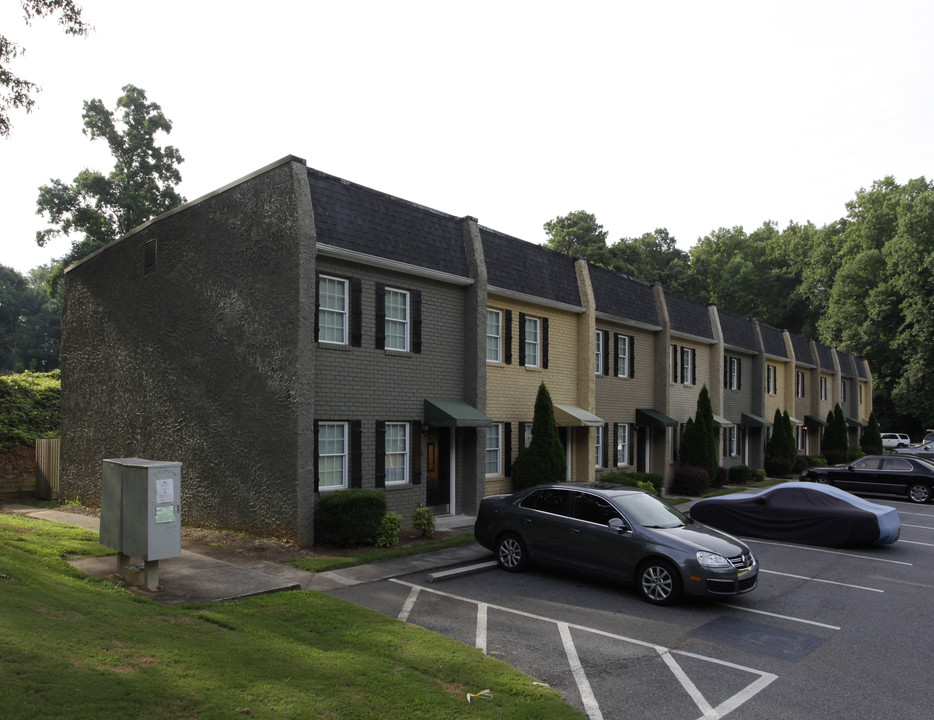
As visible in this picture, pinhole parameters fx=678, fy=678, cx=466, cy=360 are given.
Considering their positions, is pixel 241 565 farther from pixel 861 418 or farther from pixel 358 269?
pixel 861 418

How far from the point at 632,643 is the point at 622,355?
56.3ft

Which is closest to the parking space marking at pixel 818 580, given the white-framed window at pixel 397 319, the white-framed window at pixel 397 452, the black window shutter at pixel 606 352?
the white-framed window at pixel 397 452

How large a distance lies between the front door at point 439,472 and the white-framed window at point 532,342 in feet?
13.3

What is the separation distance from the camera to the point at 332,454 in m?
14.2

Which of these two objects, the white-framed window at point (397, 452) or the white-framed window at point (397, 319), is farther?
the white-framed window at point (397, 319)

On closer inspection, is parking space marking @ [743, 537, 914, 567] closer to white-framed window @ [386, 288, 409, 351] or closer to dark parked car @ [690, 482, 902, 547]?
dark parked car @ [690, 482, 902, 547]

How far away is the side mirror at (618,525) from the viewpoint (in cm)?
1043

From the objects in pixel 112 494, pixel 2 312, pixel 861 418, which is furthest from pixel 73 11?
pixel 2 312

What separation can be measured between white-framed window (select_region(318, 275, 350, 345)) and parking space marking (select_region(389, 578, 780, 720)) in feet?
20.5

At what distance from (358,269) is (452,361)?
3.65 metres

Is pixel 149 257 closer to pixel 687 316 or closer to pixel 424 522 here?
pixel 424 522

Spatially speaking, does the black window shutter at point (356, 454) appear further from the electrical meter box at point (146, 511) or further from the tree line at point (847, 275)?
the tree line at point (847, 275)

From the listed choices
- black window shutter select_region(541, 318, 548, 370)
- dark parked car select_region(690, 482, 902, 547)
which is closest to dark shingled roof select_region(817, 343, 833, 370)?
black window shutter select_region(541, 318, 548, 370)

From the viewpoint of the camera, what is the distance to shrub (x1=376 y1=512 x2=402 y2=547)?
527 inches
